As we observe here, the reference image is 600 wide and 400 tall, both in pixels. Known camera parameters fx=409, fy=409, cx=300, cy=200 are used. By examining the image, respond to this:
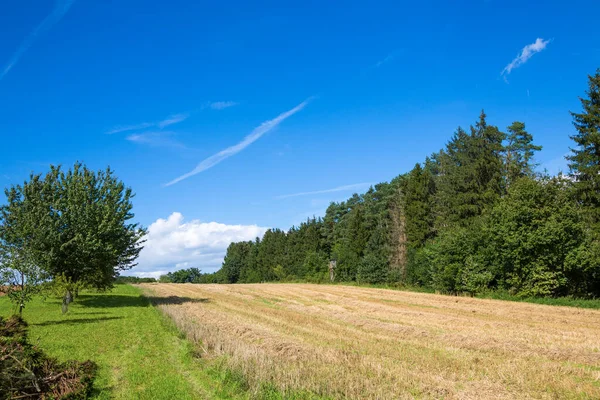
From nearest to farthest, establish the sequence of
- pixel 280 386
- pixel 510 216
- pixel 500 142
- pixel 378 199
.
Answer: pixel 280 386 < pixel 510 216 < pixel 500 142 < pixel 378 199

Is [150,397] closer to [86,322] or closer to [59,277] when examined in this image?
[86,322]

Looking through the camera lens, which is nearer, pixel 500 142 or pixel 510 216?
pixel 510 216

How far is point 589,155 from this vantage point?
32.9m

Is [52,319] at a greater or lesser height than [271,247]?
lesser

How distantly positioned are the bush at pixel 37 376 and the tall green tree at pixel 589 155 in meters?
36.0

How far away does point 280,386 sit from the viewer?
29.4 ft

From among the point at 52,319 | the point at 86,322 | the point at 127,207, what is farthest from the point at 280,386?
the point at 127,207

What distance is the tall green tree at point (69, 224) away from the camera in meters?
25.9

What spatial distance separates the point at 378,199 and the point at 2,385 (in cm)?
8205

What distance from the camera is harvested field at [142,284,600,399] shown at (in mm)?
8977

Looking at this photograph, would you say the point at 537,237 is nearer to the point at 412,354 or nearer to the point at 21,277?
the point at 412,354

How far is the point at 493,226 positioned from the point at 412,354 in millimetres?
26420

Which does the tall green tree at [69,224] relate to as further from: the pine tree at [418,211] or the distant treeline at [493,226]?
the pine tree at [418,211]

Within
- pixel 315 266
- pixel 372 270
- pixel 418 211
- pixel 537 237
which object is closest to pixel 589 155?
pixel 537 237
